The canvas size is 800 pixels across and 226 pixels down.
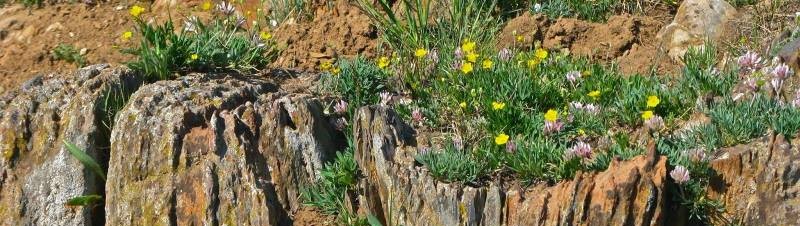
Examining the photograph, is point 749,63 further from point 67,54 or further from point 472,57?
point 67,54

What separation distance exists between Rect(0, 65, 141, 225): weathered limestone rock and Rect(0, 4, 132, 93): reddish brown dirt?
1.35m

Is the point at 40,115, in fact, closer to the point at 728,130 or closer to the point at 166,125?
the point at 166,125

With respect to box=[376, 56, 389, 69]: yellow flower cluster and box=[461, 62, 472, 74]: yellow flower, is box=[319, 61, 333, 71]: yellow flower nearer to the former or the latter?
box=[376, 56, 389, 69]: yellow flower cluster

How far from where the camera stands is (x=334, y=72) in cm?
635

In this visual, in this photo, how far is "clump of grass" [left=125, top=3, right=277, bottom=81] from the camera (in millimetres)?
6230

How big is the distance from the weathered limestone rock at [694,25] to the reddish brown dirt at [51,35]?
3328 millimetres

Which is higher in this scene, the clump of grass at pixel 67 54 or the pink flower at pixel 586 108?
the clump of grass at pixel 67 54

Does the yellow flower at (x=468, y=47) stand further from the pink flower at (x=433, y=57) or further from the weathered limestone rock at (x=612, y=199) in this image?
the weathered limestone rock at (x=612, y=199)

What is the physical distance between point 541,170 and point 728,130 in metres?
0.84

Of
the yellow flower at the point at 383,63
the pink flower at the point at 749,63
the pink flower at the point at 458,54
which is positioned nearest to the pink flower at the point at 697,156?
the pink flower at the point at 749,63

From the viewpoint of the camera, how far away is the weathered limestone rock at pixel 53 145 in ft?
19.8

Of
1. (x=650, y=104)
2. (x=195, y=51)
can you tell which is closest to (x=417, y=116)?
(x=650, y=104)

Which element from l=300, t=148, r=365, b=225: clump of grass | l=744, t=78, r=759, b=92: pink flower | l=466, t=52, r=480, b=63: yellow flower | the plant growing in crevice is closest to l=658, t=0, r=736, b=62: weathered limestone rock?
l=744, t=78, r=759, b=92: pink flower

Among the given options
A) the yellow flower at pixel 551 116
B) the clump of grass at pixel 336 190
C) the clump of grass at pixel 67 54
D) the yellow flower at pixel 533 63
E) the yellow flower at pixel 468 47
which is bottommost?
the clump of grass at pixel 336 190
